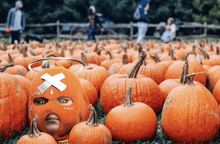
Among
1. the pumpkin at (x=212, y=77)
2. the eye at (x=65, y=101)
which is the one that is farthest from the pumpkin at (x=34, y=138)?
the pumpkin at (x=212, y=77)

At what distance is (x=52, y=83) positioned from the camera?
2.90 metres

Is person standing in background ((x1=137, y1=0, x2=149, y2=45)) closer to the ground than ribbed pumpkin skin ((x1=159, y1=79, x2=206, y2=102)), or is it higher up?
higher up

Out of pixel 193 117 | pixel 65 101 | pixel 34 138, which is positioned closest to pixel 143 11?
pixel 193 117

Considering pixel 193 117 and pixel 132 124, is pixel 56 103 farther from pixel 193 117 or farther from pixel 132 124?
pixel 193 117

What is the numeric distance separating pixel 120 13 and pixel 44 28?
7.08m

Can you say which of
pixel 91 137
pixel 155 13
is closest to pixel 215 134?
pixel 91 137

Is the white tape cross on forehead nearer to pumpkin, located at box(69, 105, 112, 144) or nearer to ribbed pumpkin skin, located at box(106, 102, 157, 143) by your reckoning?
pumpkin, located at box(69, 105, 112, 144)

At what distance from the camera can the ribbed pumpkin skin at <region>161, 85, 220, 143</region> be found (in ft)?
9.60

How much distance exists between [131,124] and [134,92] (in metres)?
0.77

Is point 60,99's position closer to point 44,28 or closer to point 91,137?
point 91,137

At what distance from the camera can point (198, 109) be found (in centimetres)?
293

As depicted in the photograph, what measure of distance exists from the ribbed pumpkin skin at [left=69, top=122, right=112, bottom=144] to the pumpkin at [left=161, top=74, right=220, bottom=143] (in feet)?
2.59

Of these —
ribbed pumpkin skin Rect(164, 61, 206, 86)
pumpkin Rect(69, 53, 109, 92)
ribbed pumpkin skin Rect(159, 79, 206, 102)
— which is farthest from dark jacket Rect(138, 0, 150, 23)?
ribbed pumpkin skin Rect(159, 79, 206, 102)

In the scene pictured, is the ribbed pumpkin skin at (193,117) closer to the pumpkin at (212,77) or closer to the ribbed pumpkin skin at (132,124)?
the ribbed pumpkin skin at (132,124)
